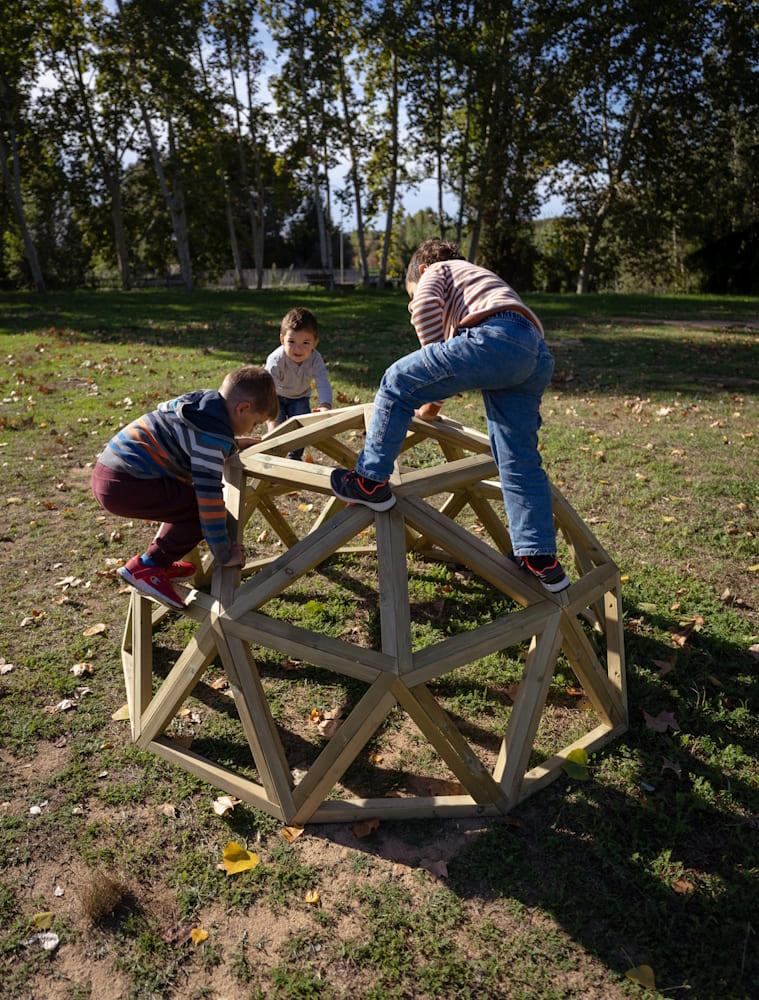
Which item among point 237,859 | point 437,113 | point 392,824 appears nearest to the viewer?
point 237,859

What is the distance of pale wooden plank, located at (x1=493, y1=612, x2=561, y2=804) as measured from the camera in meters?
3.10

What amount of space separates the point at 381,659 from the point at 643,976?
1.38 m

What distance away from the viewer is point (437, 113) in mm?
24344

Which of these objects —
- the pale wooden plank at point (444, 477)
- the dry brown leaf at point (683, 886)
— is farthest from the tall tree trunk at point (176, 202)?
the dry brown leaf at point (683, 886)

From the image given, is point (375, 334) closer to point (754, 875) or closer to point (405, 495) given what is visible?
point (405, 495)

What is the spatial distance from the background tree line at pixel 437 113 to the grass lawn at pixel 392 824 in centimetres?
2186

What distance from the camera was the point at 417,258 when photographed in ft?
11.9

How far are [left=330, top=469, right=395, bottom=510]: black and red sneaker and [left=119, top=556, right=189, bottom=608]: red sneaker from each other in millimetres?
922

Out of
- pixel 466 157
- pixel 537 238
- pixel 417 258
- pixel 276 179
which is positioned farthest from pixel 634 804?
pixel 537 238

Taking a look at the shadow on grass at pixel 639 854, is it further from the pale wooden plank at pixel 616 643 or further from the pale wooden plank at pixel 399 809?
the pale wooden plank at pixel 616 643

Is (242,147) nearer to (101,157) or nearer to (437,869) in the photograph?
(101,157)

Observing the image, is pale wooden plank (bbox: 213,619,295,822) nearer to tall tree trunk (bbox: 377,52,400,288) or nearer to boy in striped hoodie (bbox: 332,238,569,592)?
boy in striped hoodie (bbox: 332,238,569,592)

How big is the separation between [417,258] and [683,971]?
316 cm

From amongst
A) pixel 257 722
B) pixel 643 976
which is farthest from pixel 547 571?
pixel 643 976
